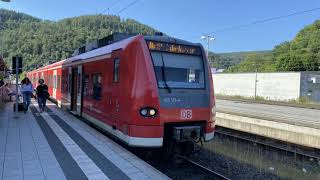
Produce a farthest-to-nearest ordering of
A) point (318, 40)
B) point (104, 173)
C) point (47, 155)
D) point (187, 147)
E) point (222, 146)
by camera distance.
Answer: point (318, 40) < point (222, 146) < point (187, 147) < point (47, 155) < point (104, 173)

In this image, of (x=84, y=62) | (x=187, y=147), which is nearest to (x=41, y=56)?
(x=84, y=62)

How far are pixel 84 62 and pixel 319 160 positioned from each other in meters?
8.18

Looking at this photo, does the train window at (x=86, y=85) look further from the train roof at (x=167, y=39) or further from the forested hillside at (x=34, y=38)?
the forested hillside at (x=34, y=38)

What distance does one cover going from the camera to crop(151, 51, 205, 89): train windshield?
9.28 metres

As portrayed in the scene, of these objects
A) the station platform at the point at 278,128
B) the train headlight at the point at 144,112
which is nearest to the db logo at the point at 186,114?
the train headlight at the point at 144,112

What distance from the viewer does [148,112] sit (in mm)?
8836

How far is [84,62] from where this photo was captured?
14383 millimetres

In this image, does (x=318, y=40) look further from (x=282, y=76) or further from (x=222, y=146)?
(x=222, y=146)

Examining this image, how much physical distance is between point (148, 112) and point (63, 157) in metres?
1.98

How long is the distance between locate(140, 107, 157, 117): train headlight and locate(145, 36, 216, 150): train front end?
16cm

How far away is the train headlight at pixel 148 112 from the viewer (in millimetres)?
8805

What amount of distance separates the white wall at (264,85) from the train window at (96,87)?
31.5 m

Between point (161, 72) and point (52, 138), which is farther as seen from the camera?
point (52, 138)

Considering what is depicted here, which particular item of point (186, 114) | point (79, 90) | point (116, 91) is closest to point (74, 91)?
point (79, 90)
